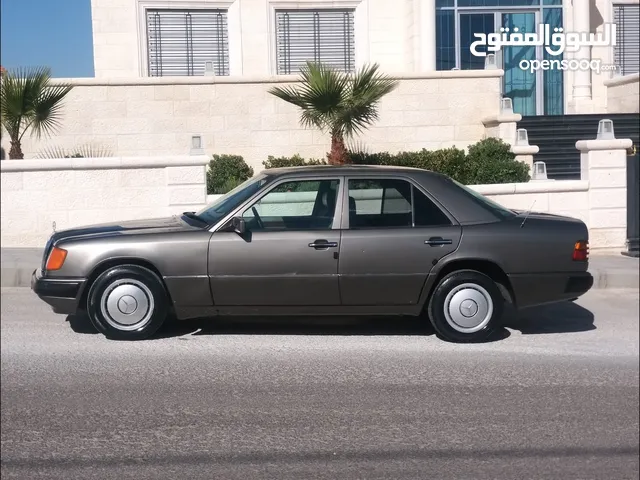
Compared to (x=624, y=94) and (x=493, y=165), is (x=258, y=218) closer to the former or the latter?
(x=493, y=165)

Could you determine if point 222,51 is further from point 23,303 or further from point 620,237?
point 23,303

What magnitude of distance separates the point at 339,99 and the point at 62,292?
25.1ft

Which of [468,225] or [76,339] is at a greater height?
[468,225]

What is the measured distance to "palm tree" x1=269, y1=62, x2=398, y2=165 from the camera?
47.1 ft

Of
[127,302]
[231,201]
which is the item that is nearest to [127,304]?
[127,302]

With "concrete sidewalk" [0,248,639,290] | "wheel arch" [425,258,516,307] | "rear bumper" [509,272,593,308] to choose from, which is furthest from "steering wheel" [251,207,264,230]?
"concrete sidewalk" [0,248,639,290]

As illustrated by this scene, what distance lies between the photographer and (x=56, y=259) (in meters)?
7.84

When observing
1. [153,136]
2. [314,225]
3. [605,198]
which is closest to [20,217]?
[153,136]

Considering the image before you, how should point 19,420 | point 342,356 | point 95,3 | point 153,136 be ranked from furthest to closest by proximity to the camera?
point 95,3 < point 153,136 < point 342,356 < point 19,420

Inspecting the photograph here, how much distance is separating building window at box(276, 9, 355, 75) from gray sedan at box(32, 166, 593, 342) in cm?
1254

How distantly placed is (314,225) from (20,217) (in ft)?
20.5

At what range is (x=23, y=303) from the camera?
9.52 m

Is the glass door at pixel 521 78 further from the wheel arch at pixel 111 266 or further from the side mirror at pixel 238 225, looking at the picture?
the wheel arch at pixel 111 266

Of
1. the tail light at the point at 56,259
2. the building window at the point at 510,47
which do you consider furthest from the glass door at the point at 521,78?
the tail light at the point at 56,259
